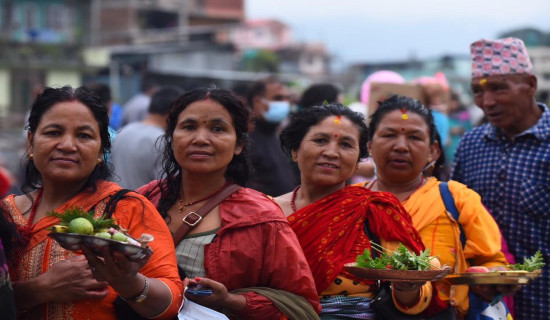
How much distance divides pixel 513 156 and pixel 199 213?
94.5 inches

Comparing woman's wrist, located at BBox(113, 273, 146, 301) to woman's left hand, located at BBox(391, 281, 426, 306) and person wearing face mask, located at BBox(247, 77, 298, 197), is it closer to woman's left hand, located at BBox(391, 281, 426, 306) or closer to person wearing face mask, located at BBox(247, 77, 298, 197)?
woman's left hand, located at BBox(391, 281, 426, 306)

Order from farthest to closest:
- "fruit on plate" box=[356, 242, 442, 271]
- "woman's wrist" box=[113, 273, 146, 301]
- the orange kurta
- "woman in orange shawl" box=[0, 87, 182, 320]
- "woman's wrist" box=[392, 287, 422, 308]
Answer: the orange kurta → "woman's wrist" box=[392, 287, 422, 308] → "fruit on plate" box=[356, 242, 442, 271] → "woman in orange shawl" box=[0, 87, 182, 320] → "woman's wrist" box=[113, 273, 146, 301]

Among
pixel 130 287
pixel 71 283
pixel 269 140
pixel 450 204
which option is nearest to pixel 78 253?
pixel 71 283

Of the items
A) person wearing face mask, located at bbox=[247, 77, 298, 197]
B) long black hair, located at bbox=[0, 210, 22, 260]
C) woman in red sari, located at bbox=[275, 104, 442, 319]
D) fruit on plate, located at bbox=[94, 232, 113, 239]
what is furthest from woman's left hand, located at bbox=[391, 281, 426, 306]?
person wearing face mask, located at bbox=[247, 77, 298, 197]

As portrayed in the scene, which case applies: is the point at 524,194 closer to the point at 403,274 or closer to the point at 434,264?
the point at 434,264

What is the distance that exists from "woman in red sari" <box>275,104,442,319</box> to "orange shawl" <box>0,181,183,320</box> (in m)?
0.94

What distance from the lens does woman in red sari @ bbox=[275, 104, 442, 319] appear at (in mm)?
3736

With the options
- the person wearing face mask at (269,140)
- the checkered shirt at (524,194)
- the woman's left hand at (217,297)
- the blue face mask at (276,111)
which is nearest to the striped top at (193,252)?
the woman's left hand at (217,297)

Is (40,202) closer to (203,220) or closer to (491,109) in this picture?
(203,220)

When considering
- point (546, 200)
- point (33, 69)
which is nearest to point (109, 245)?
point (546, 200)

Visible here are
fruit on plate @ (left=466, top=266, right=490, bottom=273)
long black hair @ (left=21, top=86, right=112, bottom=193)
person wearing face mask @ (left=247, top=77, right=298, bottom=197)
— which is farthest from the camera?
person wearing face mask @ (left=247, top=77, right=298, bottom=197)

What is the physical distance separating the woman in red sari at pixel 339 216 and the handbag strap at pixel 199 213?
54 cm

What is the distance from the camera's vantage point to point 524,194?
15.6ft

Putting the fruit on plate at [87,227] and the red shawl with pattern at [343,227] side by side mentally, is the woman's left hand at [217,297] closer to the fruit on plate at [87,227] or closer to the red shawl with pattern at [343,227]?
the fruit on plate at [87,227]
